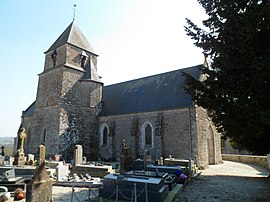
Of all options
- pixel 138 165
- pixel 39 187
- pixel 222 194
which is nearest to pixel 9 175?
pixel 39 187

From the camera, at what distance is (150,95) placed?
20469 millimetres

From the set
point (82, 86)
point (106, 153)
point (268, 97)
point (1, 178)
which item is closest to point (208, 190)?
point (268, 97)

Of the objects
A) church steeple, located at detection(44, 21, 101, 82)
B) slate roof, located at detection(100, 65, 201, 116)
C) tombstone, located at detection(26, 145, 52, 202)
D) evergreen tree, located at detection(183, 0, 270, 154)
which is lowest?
tombstone, located at detection(26, 145, 52, 202)

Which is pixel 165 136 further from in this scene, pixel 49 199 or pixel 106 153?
pixel 49 199

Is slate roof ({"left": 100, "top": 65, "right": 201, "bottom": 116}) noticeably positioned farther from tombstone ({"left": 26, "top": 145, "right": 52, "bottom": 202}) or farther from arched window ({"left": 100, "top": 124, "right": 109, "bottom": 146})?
tombstone ({"left": 26, "top": 145, "right": 52, "bottom": 202})

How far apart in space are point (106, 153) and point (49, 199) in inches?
653

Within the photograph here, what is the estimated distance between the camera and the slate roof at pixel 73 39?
2260cm

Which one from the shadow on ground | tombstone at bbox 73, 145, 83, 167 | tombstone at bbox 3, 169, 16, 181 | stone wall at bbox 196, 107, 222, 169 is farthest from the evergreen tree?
stone wall at bbox 196, 107, 222, 169

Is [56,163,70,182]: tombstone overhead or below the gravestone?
below

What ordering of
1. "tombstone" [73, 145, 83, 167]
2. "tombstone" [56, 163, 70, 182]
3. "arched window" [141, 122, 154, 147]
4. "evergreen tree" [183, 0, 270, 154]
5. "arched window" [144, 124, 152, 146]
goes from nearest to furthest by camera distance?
"evergreen tree" [183, 0, 270, 154]
"tombstone" [56, 163, 70, 182]
"tombstone" [73, 145, 83, 167]
"arched window" [141, 122, 154, 147]
"arched window" [144, 124, 152, 146]

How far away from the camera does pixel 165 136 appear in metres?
17.6

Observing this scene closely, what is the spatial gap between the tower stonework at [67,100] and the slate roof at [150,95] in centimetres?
236

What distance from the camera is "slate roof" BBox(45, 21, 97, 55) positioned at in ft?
74.2

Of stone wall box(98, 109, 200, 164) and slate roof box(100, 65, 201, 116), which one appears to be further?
slate roof box(100, 65, 201, 116)
